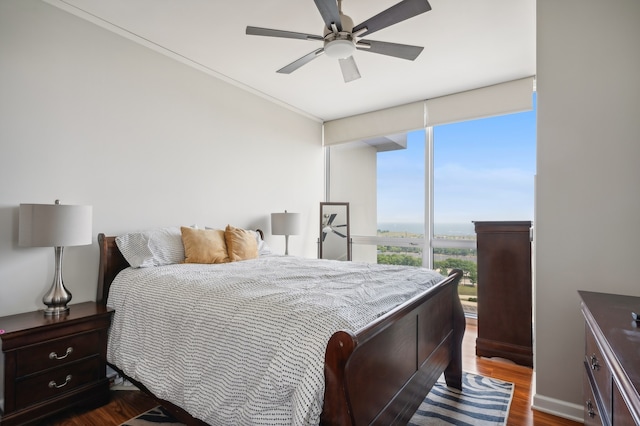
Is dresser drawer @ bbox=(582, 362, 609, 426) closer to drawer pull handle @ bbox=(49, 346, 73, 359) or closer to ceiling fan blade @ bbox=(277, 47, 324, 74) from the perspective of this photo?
ceiling fan blade @ bbox=(277, 47, 324, 74)

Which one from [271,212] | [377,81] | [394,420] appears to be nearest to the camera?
[394,420]

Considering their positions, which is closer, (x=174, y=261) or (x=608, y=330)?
(x=608, y=330)

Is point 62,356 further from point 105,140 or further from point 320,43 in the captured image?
point 320,43

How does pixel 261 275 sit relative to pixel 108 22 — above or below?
below

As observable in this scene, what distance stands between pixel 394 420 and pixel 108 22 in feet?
11.1

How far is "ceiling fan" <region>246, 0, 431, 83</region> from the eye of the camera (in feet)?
5.98

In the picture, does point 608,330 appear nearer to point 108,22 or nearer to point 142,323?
point 142,323

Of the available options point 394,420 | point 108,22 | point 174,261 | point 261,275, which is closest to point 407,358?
point 394,420

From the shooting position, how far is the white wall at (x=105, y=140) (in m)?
2.19

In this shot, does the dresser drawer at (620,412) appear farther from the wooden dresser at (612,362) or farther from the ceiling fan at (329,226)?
the ceiling fan at (329,226)

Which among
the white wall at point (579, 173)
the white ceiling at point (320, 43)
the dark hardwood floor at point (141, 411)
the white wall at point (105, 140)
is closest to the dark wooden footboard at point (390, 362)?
the dark hardwood floor at point (141, 411)

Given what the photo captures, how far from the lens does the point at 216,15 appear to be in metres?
2.50

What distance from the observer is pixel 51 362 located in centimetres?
191

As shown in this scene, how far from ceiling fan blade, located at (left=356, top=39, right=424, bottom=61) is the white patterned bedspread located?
1.51 m
